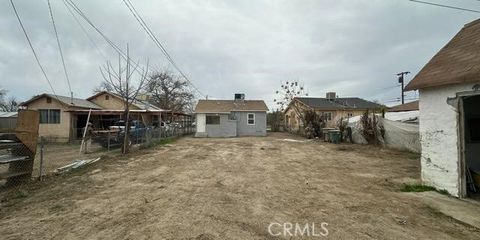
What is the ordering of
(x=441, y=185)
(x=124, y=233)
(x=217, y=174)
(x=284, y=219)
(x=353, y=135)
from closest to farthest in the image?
(x=124, y=233) → (x=284, y=219) → (x=441, y=185) → (x=217, y=174) → (x=353, y=135)

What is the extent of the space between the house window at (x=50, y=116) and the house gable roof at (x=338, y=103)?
81.7ft

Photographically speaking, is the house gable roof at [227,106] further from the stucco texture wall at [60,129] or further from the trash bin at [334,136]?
the stucco texture wall at [60,129]

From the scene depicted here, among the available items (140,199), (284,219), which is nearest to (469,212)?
(284,219)

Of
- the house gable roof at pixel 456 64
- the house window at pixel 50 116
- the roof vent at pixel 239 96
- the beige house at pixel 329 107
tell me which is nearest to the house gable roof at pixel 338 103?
the beige house at pixel 329 107

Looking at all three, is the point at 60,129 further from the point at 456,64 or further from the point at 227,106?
the point at 456,64

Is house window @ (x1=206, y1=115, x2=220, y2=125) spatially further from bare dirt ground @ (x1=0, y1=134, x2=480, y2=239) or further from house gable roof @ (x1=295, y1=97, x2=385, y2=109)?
bare dirt ground @ (x1=0, y1=134, x2=480, y2=239)

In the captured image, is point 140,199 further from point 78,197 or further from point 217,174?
point 217,174

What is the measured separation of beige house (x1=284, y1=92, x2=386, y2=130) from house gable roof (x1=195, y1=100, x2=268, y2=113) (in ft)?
14.0

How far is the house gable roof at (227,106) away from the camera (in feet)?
95.2

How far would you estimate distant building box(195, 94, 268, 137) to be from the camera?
28359 mm

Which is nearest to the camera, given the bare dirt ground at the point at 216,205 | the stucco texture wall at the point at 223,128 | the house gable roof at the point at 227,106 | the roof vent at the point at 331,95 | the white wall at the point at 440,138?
the bare dirt ground at the point at 216,205

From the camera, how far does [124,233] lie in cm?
441

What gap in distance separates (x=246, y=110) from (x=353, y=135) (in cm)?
1164

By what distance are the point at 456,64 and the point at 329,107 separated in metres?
28.9
